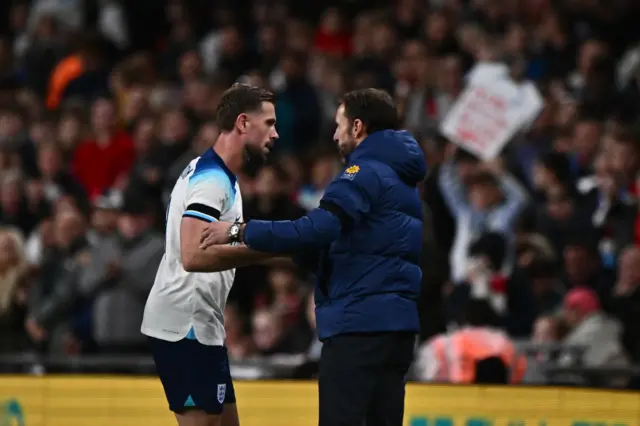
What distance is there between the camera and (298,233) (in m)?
6.09

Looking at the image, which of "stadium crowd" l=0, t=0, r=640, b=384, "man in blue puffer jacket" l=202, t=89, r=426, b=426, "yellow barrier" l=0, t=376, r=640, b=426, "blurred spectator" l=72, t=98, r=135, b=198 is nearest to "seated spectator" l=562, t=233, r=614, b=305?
"stadium crowd" l=0, t=0, r=640, b=384

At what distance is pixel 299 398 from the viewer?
9523mm

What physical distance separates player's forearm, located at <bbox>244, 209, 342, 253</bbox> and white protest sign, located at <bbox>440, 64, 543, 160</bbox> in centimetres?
506

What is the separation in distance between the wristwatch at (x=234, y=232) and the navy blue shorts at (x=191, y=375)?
66 cm

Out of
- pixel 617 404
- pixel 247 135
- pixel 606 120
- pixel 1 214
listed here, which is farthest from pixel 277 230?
pixel 1 214

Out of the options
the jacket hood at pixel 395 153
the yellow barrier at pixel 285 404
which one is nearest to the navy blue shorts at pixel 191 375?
the jacket hood at pixel 395 153

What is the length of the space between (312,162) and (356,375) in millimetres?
6818

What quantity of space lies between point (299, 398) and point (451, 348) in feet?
3.76

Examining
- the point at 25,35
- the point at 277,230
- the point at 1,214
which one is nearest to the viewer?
the point at 277,230

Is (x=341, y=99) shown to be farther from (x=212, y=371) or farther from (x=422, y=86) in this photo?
(x=422, y=86)

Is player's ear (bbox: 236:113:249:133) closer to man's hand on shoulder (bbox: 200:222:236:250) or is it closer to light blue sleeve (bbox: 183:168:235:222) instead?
light blue sleeve (bbox: 183:168:235:222)

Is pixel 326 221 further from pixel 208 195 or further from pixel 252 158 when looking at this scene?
pixel 252 158

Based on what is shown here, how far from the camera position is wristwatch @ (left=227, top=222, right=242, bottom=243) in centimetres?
625

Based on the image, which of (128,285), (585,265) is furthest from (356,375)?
(128,285)
